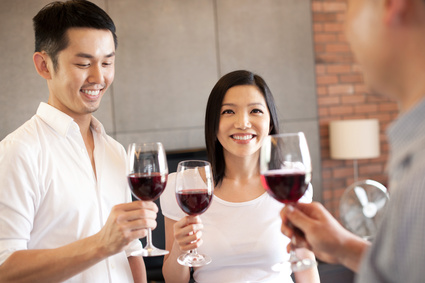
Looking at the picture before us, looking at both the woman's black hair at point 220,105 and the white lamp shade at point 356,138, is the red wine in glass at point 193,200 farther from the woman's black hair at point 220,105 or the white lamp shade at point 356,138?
the white lamp shade at point 356,138

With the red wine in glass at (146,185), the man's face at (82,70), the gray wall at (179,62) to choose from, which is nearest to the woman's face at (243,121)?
the man's face at (82,70)

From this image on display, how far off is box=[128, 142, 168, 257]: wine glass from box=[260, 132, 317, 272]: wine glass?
349 millimetres

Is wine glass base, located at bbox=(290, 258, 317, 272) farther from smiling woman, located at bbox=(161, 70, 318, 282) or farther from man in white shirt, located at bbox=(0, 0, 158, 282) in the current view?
smiling woman, located at bbox=(161, 70, 318, 282)

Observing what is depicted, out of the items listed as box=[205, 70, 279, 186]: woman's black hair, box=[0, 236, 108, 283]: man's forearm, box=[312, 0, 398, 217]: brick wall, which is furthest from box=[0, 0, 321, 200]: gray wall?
box=[0, 236, 108, 283]: man's forearm

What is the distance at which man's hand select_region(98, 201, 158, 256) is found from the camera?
1.28m

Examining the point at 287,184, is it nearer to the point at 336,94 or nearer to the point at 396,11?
the point at 396,11

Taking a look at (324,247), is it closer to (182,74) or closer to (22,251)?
(22,251)

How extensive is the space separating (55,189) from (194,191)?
477 mm

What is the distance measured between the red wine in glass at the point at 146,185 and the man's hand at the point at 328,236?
43 cm

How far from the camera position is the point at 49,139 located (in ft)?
5.45

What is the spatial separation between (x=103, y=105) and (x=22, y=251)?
2.69m

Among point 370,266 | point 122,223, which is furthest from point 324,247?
point 122,223

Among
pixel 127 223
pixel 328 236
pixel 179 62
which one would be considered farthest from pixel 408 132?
pixel 179 62

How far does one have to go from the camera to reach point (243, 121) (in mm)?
2070
